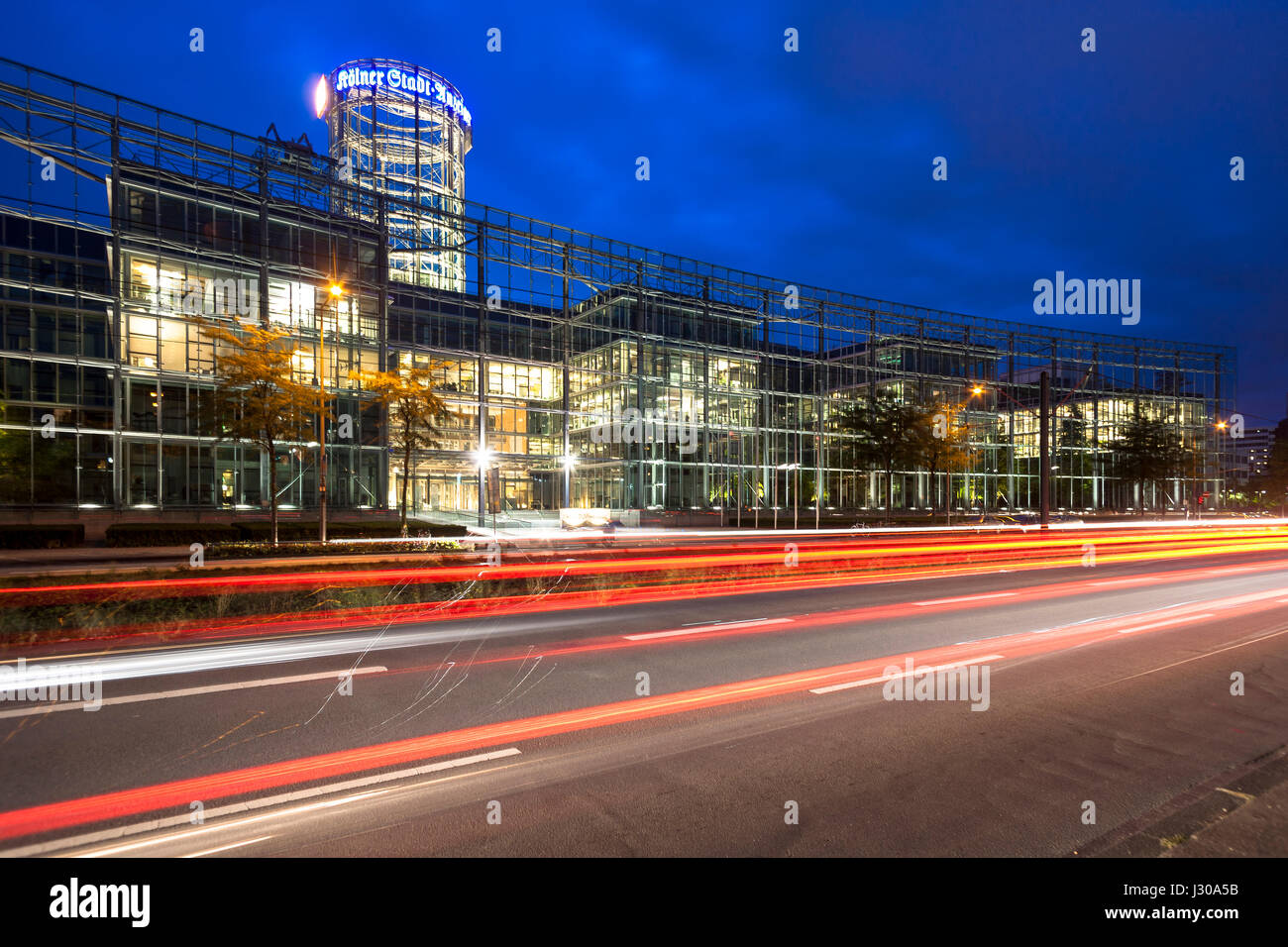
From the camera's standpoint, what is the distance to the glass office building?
33062 millimetres

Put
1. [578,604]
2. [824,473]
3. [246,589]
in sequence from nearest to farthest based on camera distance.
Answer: [246,589] < [578,604] < [824,473]

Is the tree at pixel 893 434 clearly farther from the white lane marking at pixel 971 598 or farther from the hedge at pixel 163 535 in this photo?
the hedge at pixel 163 535

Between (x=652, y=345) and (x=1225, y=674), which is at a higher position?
(x=652, y=345)

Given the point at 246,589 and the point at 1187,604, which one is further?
the point at 1187,604

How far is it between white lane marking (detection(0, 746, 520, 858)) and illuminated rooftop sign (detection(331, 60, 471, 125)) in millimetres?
66349

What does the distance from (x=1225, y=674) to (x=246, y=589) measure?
1628cm

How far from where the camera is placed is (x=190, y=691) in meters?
8.02

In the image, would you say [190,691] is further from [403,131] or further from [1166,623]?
[403,131]

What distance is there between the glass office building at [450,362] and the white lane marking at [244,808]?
23.5 m

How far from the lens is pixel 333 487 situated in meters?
37.9

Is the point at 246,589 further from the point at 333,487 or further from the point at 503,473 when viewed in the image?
the point at 503,473

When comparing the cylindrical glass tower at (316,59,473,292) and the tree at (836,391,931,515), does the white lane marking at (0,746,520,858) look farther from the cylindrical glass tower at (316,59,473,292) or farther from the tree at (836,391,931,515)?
the cylindrical glass tower at (316,59,473,292)

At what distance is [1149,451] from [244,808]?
79233 mm
